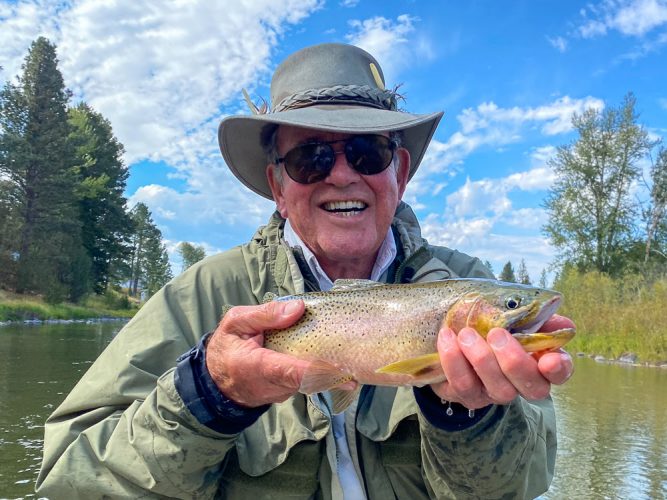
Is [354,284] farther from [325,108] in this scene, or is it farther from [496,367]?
[325,108]

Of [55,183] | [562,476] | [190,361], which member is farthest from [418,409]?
[55,183]

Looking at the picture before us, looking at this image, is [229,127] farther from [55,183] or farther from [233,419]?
[55,183]

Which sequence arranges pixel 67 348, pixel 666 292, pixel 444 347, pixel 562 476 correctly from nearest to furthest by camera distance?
pixel 444 347 < pixel 562 476 < pixel 67 348 < pixel 666 292

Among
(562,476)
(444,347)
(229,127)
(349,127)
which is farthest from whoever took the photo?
(562,476)

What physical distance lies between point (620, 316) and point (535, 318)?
73.6 feet

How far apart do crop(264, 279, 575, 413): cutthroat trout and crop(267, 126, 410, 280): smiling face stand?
21.7 inches

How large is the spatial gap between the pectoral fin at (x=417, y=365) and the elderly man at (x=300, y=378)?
0.09 m

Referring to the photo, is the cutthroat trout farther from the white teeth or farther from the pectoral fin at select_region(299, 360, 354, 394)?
the white teeth

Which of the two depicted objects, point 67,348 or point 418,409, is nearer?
point 418,409

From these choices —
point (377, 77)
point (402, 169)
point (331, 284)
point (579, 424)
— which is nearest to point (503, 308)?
point (331, 284)

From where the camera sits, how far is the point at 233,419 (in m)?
2.48

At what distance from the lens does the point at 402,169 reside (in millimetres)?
3852

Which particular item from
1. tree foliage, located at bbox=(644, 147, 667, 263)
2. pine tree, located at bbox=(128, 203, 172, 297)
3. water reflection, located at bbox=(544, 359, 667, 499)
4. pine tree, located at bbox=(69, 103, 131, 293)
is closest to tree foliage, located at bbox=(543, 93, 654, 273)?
tree foliage, located at bbox=(644, 147, 667, 263)

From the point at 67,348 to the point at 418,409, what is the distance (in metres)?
17.7
